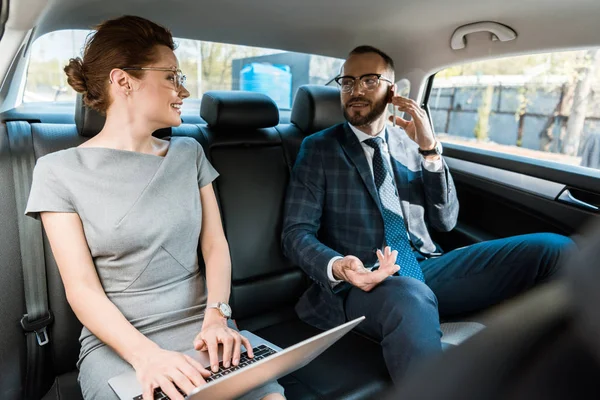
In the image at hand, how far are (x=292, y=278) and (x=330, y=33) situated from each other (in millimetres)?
1099

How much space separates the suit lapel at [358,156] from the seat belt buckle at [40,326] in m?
1.15

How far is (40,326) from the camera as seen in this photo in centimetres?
151

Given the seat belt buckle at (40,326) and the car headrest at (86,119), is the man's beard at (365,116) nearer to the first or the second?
the car headrest at (86,119)

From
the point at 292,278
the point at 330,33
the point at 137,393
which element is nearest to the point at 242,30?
the point at 330,33

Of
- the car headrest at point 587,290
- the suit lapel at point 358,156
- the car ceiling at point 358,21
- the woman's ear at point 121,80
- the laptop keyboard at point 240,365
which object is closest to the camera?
the car headrest at point 587,290

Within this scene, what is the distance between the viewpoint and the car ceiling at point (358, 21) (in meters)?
1.81

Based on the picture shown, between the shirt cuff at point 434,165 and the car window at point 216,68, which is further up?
the car window at point 216,68

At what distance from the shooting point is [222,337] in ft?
4.27

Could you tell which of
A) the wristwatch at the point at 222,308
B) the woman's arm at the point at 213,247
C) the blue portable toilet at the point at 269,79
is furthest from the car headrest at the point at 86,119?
the blue portable toilet at the point at 269,79

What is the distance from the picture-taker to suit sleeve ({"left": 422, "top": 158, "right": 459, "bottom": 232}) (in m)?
1.98

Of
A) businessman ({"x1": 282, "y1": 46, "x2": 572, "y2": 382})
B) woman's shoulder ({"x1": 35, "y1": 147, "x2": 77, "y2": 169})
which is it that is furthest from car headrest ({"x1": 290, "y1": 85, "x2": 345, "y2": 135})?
woman's shoulder ({"x1": 35, "y1": 147, "x2": 77, "y2": 169})

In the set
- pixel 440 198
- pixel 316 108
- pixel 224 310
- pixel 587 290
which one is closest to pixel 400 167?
pixel 440 198

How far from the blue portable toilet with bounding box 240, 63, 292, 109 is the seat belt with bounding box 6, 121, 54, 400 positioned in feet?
4.27

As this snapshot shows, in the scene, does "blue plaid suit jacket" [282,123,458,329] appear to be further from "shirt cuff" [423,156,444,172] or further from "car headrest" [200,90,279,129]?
"car headrest" [200,90,279,129]
